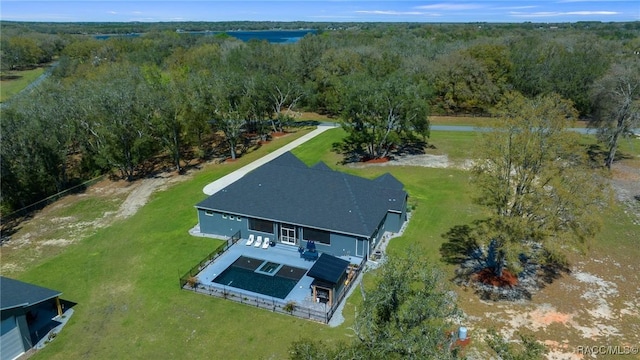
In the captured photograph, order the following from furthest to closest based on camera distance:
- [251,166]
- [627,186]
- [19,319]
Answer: [251,166], [627,186], [19,319]

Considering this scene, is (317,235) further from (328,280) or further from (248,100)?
(248,100)

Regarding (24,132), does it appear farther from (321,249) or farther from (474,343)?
(474,343)

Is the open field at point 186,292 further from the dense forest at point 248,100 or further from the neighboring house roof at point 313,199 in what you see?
the dense forest at point 248,100

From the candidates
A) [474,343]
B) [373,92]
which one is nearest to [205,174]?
[373,92]

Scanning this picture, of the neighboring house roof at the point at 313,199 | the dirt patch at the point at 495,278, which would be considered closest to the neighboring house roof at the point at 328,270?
the neighboring house roof at the point at 313,199

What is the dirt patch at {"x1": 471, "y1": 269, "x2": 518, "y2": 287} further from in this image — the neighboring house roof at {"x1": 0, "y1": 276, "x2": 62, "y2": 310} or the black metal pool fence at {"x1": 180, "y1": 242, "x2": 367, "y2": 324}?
the neighboring house roof at {"x1": 0, "y1": 276, "x2": 62, "y2": 310}

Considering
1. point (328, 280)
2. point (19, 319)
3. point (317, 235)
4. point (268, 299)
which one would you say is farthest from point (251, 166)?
point (19, 319)

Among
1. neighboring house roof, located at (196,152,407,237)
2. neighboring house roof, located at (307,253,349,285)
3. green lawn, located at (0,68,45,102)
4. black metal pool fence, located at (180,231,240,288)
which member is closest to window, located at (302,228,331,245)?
neighboring house roof, located at (196,152,407,237)
